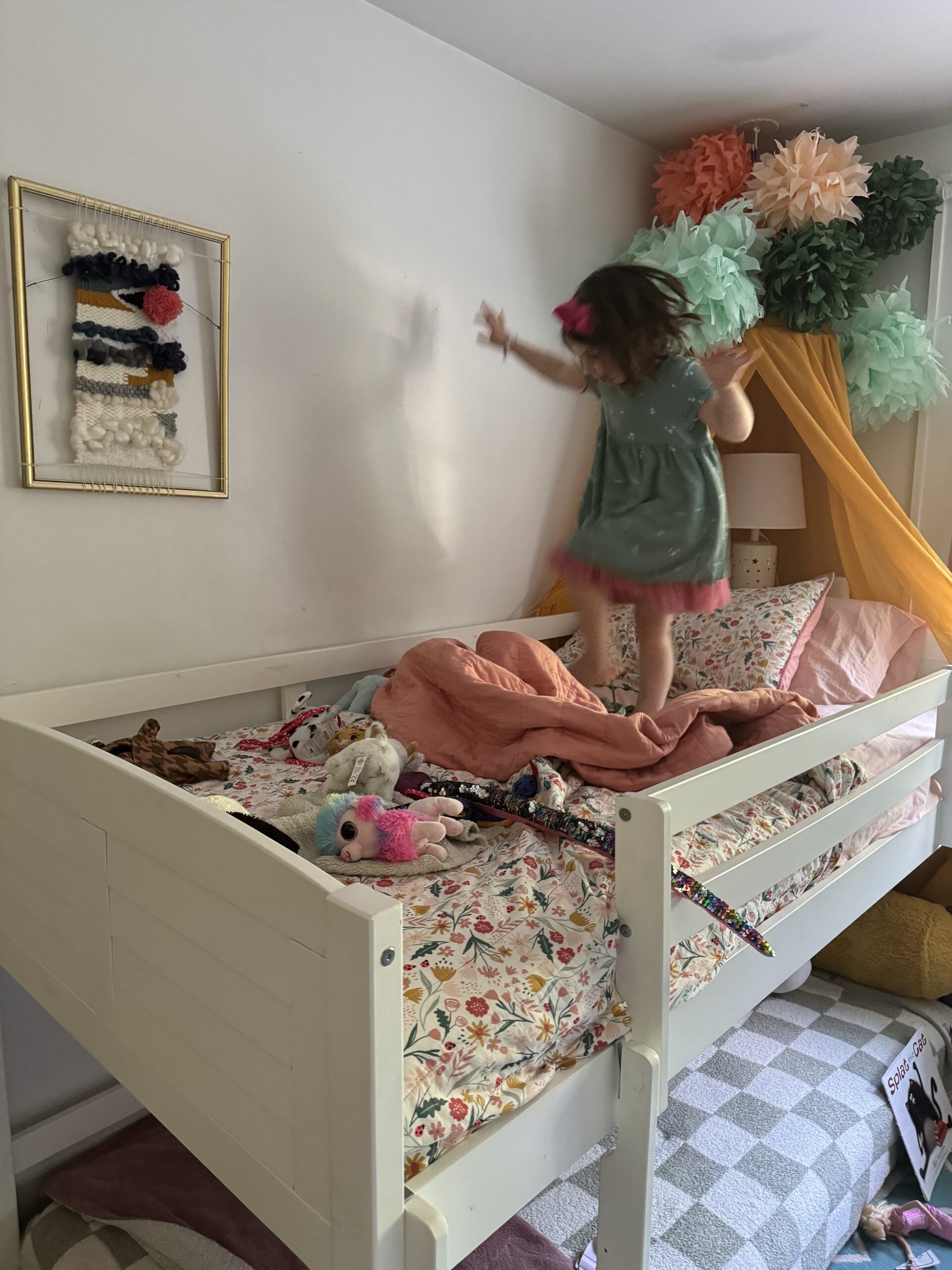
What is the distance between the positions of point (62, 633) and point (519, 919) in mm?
1053

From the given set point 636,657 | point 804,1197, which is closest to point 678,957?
point 804,1197

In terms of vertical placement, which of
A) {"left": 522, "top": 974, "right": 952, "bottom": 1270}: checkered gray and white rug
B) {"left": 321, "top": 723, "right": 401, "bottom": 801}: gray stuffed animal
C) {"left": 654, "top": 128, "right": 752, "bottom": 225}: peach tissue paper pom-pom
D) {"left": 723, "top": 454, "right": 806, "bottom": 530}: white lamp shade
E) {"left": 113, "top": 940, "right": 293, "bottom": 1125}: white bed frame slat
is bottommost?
{"left": 522, "top": 974, "right": 952, "bottom": 1270}: checkered gray and white rug

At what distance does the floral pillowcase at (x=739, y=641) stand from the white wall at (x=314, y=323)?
0.43 metres

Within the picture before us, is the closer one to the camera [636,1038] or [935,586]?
[636,1038]

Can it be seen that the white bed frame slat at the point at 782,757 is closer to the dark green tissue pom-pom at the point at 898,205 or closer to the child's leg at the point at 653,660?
the child's leg at the point at 653,660

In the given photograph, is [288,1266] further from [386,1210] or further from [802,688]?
[802,688]

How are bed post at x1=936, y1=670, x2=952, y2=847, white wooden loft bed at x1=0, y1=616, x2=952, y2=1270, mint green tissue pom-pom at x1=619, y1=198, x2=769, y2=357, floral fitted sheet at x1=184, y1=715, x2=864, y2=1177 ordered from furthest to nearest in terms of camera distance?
bed post at x1=936, y1=670, x2=952, y2=847, mint green tissue pom-pom at x1=619, y1=198, x2=769, y2=357, floral fitted sheet at x1=184, y1=715, x2=864, y2=1177, white wooden loft bed at x1=0, y1=616, x2=952, y2=1270

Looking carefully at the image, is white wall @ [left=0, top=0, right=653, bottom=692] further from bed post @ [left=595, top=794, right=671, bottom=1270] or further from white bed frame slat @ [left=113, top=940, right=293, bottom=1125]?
bed post @ [left=595, top=794, right=671, bottom=1270]

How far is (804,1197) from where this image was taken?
1.72 metres

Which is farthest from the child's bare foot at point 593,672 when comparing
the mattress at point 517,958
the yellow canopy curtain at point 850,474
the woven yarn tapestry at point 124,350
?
the woven yarn tapestry at point 124,350

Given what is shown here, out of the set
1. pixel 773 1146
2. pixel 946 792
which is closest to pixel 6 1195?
pixel 773 1146

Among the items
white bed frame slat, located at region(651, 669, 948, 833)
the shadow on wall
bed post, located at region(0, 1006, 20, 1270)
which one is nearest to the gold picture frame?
the shadow on wall

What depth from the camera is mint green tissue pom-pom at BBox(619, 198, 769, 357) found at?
2072mm

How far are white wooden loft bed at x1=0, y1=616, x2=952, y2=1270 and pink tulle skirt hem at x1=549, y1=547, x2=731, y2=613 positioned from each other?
1.25ft
